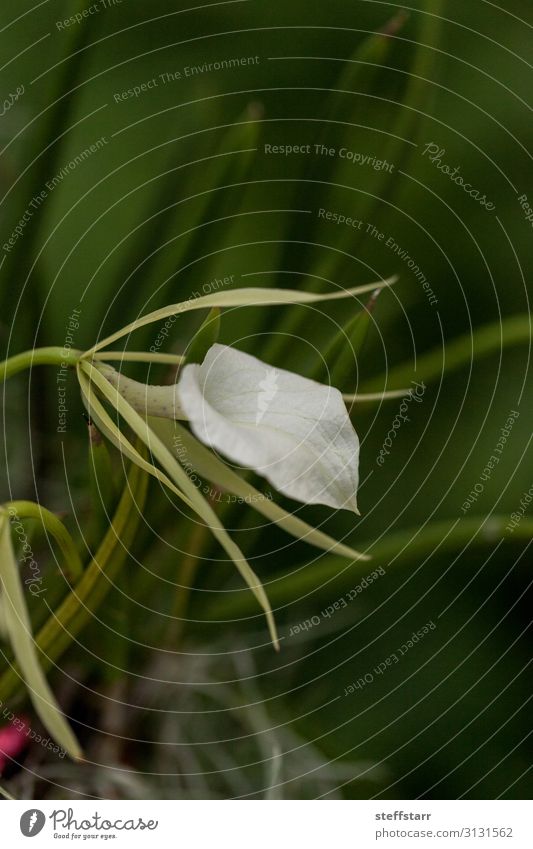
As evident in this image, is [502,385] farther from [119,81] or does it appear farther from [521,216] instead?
[119,81]

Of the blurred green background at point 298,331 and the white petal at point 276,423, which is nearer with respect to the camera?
the white petal at point 276,423

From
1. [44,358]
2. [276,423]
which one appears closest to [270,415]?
[276,423]

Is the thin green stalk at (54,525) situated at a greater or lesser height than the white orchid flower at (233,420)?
lesser

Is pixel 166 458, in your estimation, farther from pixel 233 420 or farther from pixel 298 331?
pixel 298 331

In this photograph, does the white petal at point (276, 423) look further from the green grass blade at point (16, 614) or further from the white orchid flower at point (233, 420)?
the green grass blade at point (16, 614)

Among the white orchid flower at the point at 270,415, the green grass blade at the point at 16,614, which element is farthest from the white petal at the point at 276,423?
the green grass blade at the point at 16,614

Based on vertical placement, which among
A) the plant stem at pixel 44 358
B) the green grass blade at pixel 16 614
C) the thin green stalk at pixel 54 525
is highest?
the plant stem at pixel 44 358
